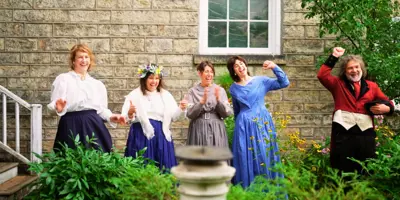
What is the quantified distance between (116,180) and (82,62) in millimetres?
1647

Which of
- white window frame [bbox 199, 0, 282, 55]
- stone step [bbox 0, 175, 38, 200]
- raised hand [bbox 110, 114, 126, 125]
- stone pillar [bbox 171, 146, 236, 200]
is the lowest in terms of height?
stone step [bbox 0, 175, 38, 200]

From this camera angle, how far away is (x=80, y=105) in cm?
529

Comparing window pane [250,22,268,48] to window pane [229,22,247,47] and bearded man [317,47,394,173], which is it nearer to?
window pane [229,22,247,47]

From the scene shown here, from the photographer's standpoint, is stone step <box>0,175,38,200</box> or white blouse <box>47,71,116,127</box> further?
white blouse <box>47,71,116,127</box>

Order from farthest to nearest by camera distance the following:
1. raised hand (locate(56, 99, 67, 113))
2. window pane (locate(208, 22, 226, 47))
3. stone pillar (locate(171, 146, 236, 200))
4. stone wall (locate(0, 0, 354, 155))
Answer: window pane (locate(208, 22, 226, 47)), stone wall (locate(0, 0, 354, 155)), raised hand (locate(56, 99, 67, 113)), stone pillar (locate(171, 146, 236, 200))

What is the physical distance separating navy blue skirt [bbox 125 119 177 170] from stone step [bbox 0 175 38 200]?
1.21m

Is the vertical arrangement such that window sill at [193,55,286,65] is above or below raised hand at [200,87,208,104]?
above

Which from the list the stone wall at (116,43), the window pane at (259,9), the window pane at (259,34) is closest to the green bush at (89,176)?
the stone wall at (116,43)

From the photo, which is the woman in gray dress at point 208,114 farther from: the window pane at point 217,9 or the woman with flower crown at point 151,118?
the window pane at point 217,9

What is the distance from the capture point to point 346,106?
5023mm

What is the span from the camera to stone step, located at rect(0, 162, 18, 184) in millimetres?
5824

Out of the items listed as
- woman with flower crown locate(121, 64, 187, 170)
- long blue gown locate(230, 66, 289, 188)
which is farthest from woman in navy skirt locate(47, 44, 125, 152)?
long blue gown locate(230, 66, 289, 188)

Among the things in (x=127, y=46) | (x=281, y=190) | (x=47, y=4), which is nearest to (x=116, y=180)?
(x=281, y=190)

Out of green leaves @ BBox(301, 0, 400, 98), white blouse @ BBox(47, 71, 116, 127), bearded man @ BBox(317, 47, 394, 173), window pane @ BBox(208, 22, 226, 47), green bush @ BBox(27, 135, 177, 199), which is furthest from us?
window pane @ BBox(208, 22, 226, 47)
